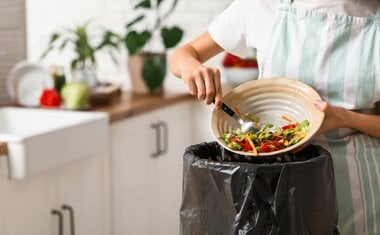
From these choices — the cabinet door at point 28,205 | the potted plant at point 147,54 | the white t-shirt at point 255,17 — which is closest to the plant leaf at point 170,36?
the potted plant at point 147,54

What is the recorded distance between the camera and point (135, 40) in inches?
135

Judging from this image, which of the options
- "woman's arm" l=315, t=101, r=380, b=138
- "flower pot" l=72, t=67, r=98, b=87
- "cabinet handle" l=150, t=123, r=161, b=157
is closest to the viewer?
"woman's arm" l=315, t=101, r=380, b=138

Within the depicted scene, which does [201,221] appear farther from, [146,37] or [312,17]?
[146,37]

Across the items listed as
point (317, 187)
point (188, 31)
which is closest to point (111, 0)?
point (188, 31)

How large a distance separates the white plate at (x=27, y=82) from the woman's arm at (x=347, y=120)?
5.84ft

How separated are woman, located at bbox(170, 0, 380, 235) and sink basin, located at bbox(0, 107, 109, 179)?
85 cm

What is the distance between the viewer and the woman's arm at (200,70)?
163 cm

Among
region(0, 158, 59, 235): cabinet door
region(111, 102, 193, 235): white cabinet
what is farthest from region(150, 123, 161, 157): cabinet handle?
region(0, 158, 59, 235): cabinet door

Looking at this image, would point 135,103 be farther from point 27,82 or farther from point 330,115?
point 330,115

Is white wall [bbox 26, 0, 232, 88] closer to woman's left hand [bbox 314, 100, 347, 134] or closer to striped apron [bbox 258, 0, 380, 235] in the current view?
striped apron [bbox 258, 0, 380, 235]

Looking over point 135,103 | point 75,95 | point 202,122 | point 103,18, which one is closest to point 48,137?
point 75,95

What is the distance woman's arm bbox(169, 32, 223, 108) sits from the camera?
1.63m

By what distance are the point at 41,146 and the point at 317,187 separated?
124cm

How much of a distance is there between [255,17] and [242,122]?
0.86 ft
